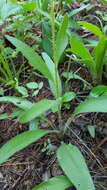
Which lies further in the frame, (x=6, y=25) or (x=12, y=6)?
(x=6, y=25)

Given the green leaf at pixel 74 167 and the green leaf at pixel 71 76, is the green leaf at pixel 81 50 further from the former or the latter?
the green leaf at pixel 74 167

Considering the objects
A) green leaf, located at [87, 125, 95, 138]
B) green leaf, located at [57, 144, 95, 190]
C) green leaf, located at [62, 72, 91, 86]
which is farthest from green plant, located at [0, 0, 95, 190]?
green leaf, located at [62, 72, 91, 86]

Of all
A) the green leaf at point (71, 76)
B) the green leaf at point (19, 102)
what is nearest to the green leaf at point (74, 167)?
the green leaf at point (19, 102)

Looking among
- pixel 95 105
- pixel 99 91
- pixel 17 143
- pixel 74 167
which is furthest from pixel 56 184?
pixel 99 91

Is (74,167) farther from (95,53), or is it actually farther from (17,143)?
(95,53)

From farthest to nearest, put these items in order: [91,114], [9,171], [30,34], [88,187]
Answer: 1. [30,34]
2. [91,114]
3. [9,171]
4. [88,187]

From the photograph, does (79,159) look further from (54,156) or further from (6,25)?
(6,25)

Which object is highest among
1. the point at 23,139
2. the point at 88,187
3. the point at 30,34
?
the point at 30,34

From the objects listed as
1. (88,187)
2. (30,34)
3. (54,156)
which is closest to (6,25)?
(30,34)

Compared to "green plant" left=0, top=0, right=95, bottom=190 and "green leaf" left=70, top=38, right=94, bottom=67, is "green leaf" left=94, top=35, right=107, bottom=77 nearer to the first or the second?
"green leaf" left=70, top=38, right=94, bottom=67
